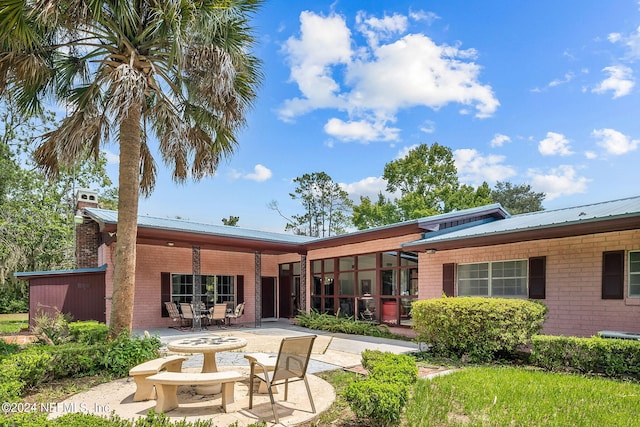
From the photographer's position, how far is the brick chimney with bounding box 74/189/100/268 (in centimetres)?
1577

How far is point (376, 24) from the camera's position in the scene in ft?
44.7

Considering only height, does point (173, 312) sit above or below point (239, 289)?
below

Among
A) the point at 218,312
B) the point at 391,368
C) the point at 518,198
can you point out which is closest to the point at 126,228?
the point at 391,368

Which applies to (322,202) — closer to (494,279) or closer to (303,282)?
(303,282)

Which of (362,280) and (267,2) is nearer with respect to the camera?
(267,2)

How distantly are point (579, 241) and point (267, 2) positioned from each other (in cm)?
837

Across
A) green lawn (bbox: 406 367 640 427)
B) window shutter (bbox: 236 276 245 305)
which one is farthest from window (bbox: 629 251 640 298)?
window shutter (bbox: 236 276 245 305)

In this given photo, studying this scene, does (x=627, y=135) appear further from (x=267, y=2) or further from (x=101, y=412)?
(x=101, y=412)

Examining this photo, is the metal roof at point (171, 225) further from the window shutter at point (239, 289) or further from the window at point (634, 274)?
the window at point (634, 274)

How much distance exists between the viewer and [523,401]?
5223 mm

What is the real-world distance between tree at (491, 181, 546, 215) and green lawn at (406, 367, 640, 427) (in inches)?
1544

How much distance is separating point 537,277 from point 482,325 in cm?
242

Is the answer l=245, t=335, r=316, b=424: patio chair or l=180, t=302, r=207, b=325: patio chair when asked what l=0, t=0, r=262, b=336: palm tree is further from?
l=180, t=302, r=207, b=325: patio chair

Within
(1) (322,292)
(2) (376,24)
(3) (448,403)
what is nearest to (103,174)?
(1) (322,292)
